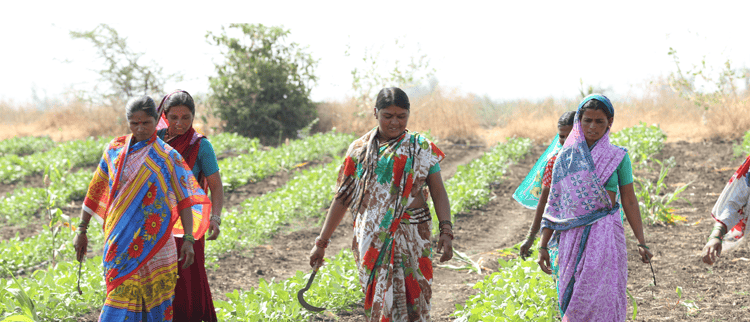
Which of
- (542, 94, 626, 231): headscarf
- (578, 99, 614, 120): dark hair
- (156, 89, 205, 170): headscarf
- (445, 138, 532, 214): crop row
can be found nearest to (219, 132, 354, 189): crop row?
(445, 138, 532, 214): crop row

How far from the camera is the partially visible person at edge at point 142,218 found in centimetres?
295

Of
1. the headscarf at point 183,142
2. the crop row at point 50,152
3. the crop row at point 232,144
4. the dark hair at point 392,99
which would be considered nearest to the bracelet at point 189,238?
the headscarf at point 183,142

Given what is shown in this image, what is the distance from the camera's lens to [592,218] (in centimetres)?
292

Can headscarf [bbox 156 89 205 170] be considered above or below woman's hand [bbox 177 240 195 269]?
above

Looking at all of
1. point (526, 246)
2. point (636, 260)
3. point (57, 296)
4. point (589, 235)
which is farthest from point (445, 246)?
point (636, 260)

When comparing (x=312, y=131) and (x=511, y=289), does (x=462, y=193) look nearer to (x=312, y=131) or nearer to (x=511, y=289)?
(x=511, y=289)

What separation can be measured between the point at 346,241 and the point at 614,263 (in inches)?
171

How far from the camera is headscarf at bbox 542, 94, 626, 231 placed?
292cm

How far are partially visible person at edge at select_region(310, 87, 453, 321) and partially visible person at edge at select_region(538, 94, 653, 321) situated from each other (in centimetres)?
66

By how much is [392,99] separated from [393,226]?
25.9 inches

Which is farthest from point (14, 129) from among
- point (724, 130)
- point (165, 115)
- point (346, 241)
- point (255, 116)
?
point (724, 130)

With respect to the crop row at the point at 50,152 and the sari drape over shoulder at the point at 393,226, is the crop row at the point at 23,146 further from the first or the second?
the sari drape over shoulder at the point at 393,226

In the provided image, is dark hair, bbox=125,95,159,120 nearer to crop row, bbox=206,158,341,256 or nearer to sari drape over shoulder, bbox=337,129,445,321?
sari drape over shoulder, bbox=337,129,445,321

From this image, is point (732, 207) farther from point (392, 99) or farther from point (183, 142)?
point (183, 142)
